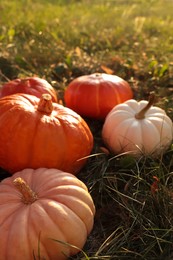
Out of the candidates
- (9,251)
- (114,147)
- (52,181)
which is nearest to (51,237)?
(9,251)

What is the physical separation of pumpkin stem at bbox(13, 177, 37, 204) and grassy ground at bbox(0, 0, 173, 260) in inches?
14.5

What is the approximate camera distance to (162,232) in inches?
75.9

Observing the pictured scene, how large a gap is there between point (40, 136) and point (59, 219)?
65 centimetres

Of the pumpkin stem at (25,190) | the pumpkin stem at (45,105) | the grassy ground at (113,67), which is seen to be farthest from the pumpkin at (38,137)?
the pumpkin stem at (25,190)

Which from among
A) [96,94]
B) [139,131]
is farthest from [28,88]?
[139,131]

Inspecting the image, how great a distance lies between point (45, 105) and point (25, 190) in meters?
0.69

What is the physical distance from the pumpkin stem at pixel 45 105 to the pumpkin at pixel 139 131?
519 millimetres

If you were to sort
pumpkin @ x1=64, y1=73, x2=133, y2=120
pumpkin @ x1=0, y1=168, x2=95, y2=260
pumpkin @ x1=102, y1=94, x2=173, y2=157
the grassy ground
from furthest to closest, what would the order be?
pumpkin @ x1=64, y1=73, x2=133, y2=120, pumpkin @ x1=102, y1=94, x2=173, y2=157, the grassy ground, pumpkin @ x1=0, y1=168, x2=95, y2=260

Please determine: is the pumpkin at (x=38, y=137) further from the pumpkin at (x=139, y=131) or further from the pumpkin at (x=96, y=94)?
the pumpkin at (x=96, y=94)

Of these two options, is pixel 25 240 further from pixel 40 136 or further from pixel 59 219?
pixel 40 136

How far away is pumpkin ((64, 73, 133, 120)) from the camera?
308cm

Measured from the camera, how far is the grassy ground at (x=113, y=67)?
6.46 ft

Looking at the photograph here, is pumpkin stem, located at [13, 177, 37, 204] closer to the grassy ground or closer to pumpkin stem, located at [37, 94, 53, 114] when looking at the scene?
the grassy ground

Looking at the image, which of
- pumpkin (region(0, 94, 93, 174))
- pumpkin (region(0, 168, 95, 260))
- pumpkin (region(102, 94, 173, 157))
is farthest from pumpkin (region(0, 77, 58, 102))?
pumpkin (region(0, 168, 95, 260))
